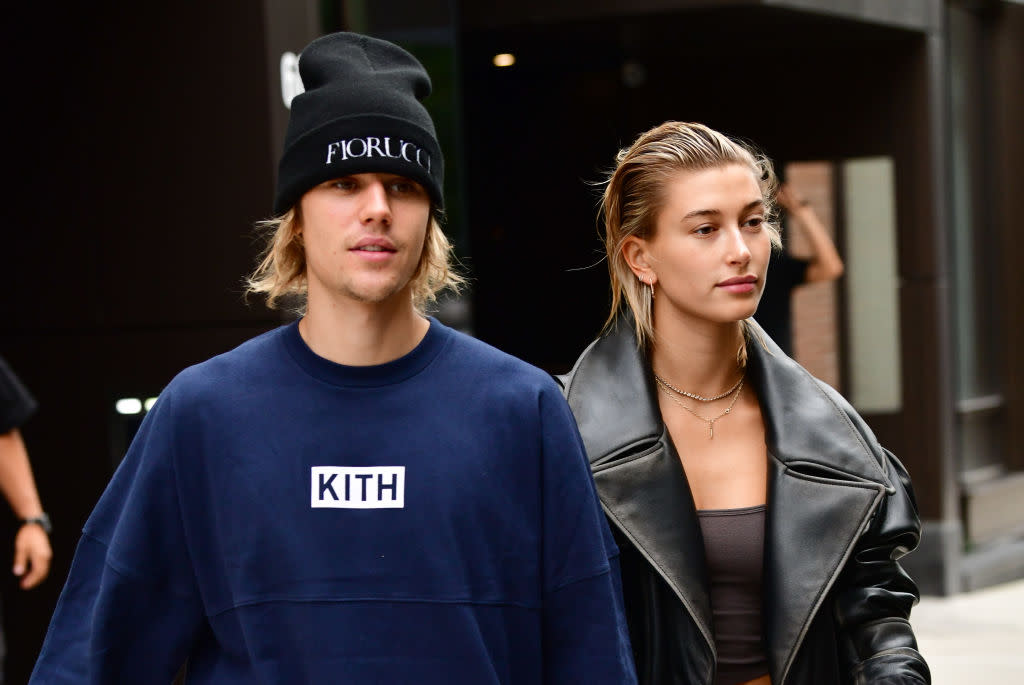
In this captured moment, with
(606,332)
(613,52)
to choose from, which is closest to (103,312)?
(606,332)

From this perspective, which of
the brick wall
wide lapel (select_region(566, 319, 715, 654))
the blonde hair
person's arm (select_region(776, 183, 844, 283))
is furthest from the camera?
the brick wall

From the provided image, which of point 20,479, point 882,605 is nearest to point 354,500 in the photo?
point 882,605

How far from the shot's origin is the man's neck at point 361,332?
2.65 m

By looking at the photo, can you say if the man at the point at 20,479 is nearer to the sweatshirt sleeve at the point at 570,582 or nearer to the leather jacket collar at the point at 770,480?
the leather jacket collar at the point at 770,480

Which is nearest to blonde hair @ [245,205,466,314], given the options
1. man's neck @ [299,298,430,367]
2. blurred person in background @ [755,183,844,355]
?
man's neck @ [299,298,430,367]

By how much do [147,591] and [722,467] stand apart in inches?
54.8

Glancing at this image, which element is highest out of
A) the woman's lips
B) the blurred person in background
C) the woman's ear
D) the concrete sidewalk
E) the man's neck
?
the blurred person in background

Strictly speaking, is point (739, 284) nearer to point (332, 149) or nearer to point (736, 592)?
point (736, 592)

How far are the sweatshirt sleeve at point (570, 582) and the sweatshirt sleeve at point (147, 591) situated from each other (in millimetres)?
587

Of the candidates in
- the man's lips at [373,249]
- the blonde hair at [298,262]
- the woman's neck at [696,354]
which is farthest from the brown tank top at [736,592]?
the man's lips at [373,249]

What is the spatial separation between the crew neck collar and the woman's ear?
942 millimetres

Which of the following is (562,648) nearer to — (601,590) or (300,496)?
(601,590)

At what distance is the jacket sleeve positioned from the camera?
10.9ft

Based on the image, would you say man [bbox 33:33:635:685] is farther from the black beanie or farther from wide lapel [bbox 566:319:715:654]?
wide lapel [bbox 566:319:715:654]
